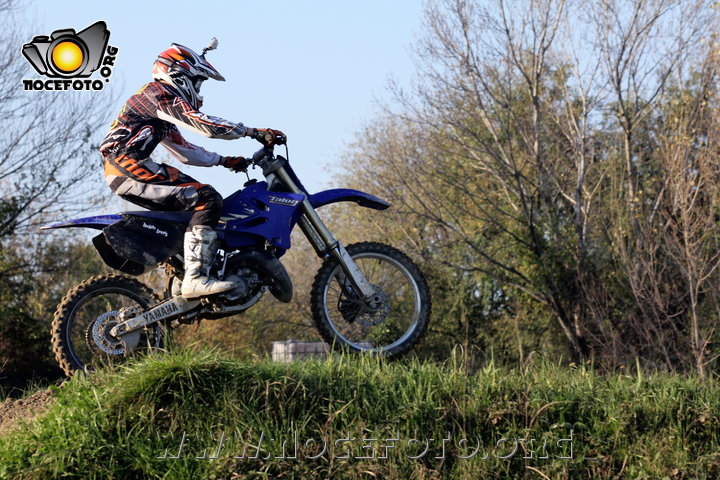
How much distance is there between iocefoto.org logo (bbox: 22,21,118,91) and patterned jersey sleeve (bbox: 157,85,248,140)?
4.02 metres

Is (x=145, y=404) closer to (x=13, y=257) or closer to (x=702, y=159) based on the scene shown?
(x=702, y=159)

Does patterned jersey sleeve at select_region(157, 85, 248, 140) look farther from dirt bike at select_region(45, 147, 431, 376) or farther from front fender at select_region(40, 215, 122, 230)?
front fender at select_region(40, 215, 122, 230)

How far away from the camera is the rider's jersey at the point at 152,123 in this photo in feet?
20.5

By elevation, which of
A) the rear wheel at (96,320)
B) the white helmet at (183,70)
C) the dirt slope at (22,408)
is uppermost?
the white helmet at (183,70)

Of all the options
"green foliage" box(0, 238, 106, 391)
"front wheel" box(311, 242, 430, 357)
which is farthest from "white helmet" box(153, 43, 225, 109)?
"green foliage" box(0, 238, 106, 391)

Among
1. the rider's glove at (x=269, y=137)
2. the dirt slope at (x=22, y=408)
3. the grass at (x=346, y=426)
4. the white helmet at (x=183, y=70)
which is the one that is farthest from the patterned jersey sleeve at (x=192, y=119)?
the dirt slope at (x=22, y=408)

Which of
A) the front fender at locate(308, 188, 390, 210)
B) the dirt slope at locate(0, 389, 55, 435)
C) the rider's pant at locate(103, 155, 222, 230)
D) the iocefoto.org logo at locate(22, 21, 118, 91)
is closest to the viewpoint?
the dirt slope at locate(0, 389, 55, 435)

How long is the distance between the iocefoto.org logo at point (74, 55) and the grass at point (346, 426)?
17.2ft

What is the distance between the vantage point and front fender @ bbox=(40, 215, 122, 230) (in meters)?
6.34

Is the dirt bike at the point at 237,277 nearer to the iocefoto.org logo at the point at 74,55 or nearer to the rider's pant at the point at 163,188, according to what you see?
the rider's pant at the point at 163,188

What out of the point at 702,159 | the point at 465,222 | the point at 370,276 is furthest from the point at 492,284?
the point at 370,276

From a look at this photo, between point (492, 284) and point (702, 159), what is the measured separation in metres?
8.55

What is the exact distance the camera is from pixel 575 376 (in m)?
6.43

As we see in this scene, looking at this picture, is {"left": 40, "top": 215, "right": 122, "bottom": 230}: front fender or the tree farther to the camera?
the tree
